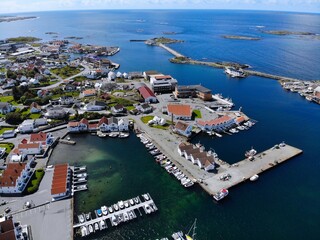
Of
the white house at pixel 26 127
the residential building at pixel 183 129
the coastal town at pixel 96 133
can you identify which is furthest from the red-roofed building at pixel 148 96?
the white house at pixel 26 127

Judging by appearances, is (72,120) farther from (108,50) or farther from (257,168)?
(108,50)

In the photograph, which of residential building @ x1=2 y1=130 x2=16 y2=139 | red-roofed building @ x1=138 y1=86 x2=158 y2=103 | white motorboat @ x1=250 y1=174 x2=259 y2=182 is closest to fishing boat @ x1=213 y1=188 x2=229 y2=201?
white motorboat @ x1=250 y1=174 x2=259 y2=182

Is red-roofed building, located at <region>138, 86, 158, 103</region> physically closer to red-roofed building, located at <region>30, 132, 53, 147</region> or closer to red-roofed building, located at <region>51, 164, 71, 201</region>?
red-roofed building, located at <region>30, 132, 53, 147</region>

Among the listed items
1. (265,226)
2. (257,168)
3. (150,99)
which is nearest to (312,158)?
(257,168)

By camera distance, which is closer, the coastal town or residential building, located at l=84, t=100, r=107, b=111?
the coastal town

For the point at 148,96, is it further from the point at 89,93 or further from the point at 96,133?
the point at 96,133

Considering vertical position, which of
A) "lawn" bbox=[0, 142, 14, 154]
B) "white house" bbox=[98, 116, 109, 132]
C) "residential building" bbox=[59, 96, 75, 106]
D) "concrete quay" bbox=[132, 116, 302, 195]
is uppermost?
"concrete quay" bbox=[132, 116, 302, 195]

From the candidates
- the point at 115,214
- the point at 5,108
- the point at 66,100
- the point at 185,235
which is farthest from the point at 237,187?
the point at 5,108

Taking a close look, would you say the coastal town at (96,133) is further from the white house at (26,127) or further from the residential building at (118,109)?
the residential building at (118,109)
